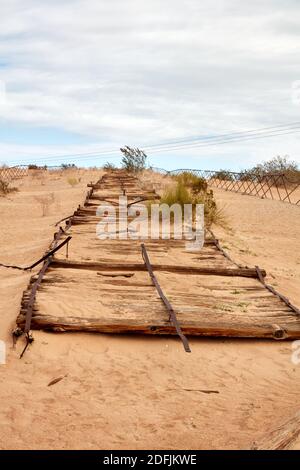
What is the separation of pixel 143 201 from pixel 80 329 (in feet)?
34.1

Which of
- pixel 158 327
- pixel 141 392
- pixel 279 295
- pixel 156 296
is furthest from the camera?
pixel 279 295

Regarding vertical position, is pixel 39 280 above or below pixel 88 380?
above

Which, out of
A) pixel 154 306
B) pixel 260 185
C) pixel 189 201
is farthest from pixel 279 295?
pixel 260 185

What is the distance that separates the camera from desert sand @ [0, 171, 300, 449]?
11.6 ft

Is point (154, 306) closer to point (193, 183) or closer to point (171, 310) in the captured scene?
point (171, 310)

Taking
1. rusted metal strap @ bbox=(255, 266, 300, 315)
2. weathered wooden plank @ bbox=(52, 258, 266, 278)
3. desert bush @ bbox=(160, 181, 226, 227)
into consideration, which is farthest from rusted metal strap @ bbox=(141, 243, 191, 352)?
desert bush @ bbox=(160, 181, 226, 227)

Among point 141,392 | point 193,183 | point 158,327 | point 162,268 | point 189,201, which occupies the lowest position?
point 141,392

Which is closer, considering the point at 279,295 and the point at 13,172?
the point at 279,295

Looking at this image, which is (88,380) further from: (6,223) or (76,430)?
(6,223)

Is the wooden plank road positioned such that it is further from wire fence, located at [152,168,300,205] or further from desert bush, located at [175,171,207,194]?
wire fence, located at [152,168,300,205]

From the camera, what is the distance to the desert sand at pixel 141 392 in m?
3.54

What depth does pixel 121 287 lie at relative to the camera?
6516 mm

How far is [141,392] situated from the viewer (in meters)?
4.17

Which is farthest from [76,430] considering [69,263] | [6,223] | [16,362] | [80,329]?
[6,223]
